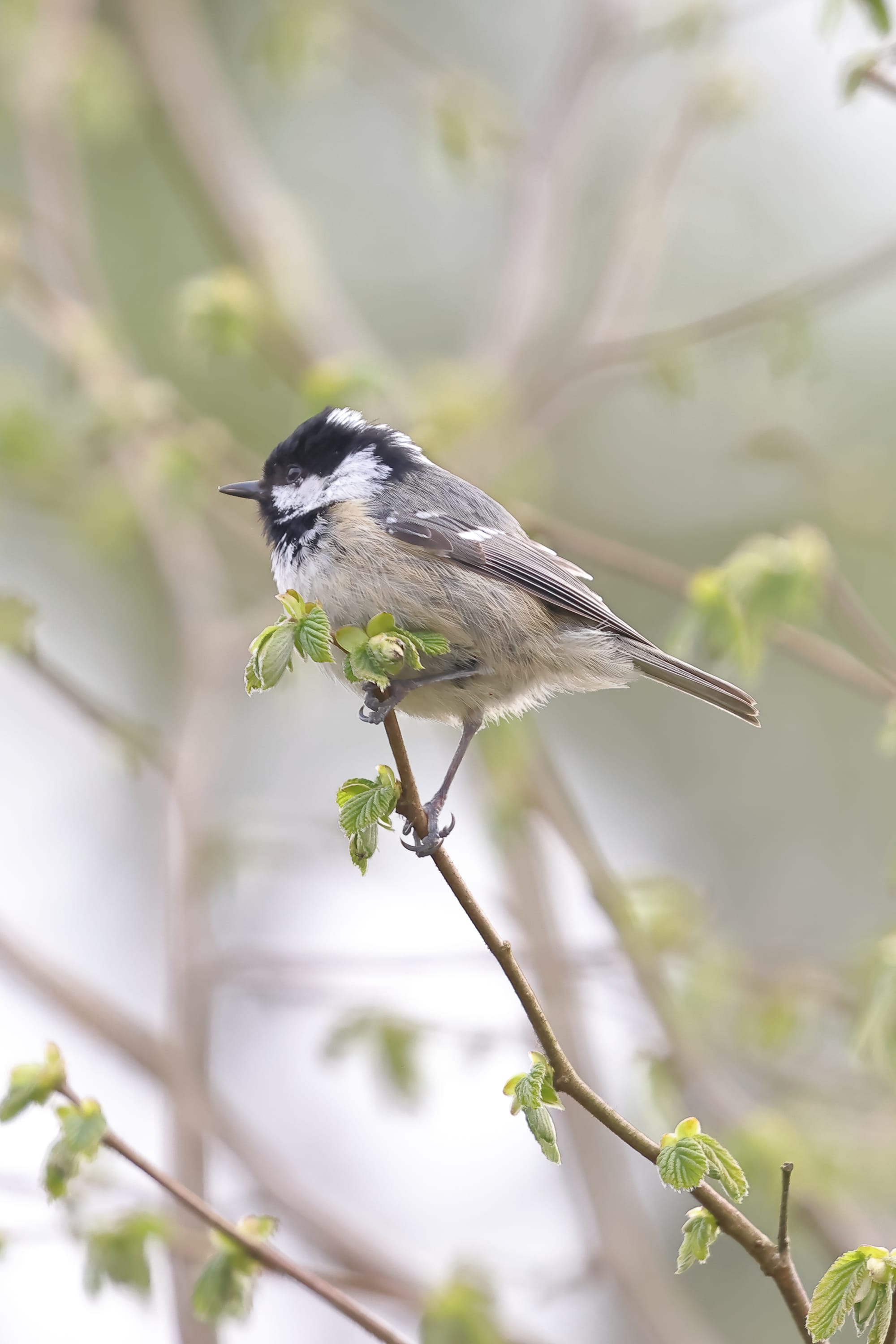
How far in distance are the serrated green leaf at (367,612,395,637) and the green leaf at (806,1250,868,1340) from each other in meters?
1.17

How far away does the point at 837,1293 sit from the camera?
5.99ft

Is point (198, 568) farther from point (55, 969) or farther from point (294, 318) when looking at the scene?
point (55, 969)

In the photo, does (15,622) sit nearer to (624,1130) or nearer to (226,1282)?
(226,1282)

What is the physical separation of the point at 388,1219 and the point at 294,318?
4570 millimetres

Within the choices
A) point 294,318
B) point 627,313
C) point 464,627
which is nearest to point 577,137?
point 627,313

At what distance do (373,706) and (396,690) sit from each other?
0.16 m

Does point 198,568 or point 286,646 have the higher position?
point 198,568

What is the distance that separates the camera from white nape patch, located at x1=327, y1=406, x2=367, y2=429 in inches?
143

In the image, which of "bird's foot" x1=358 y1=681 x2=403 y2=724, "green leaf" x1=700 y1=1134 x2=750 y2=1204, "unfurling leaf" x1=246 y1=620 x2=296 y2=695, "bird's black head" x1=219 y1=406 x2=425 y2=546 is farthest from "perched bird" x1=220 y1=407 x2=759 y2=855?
"green leaf" x1=700 y1=1134 x2=750 y2=1204

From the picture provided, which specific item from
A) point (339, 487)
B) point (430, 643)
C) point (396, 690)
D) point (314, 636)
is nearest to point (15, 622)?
point (339, 487)

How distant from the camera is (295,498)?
3.53m

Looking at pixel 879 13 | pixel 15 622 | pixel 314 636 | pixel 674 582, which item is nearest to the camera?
pixel 314 636

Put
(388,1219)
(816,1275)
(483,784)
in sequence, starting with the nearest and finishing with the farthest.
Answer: (483,784)
(388,1219)
(816,1275)

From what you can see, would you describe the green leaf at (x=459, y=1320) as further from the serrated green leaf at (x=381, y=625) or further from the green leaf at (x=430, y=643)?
the serrated green leaf at (x=381, y=625)
